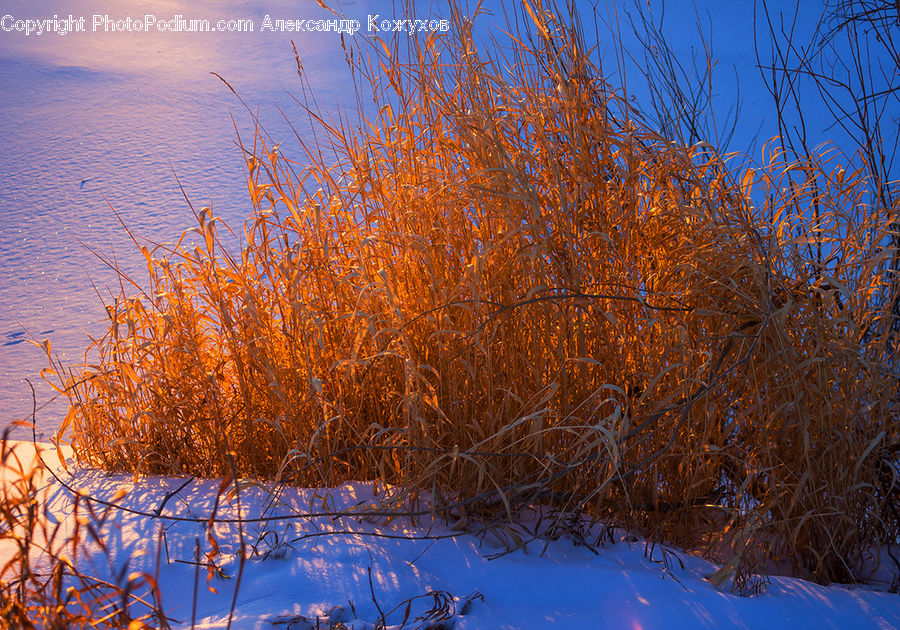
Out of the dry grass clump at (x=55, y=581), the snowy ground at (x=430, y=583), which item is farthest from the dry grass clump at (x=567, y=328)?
the dry grass clump at (x=55, y=581)

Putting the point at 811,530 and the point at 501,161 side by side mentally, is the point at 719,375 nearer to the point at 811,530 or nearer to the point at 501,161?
the point at 811,530

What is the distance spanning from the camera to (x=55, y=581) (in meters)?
0.92

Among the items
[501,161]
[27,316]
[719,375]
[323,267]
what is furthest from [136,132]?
[719,375]

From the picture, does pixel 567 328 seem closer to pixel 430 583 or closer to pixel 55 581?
pixel 430 583

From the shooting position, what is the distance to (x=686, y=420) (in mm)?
1533

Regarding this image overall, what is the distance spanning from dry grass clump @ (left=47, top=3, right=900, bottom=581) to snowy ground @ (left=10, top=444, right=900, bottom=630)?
11cm

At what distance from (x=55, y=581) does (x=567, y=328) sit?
97cm

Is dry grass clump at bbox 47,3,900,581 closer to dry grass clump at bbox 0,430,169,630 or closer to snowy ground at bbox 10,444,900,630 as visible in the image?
snowy ground at bbox 10,444,900,630

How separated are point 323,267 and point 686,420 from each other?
0.86m

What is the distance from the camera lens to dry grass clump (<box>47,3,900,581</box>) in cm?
143

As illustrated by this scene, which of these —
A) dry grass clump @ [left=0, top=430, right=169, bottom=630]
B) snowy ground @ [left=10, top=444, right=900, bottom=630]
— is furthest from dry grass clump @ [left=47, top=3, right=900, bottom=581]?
dry grass clump @ [left=0, top=430, right=169, bottom=630]

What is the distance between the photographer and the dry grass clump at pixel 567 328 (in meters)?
1.43

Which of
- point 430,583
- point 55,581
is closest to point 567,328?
point 430,583

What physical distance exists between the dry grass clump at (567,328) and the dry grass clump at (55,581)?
0.41m
